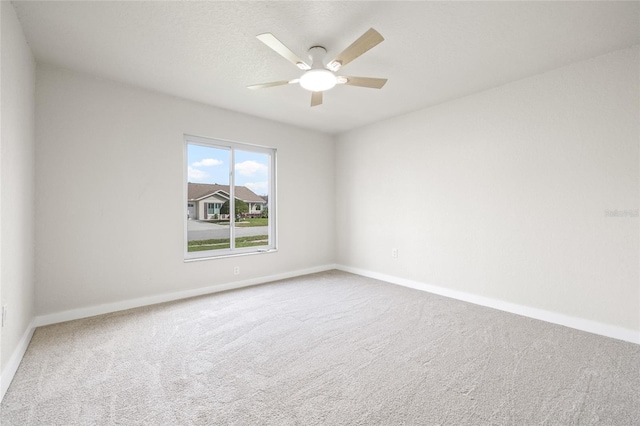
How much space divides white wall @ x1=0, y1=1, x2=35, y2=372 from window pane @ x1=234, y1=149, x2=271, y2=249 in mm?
2095

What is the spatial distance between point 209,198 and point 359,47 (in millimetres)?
2795

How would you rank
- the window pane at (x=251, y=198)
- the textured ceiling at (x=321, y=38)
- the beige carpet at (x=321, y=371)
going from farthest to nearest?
the window pane at (x=251, y=198) → the textured ceiling at (x=321, y=38) → the beige carpet at (x=321, y=371)

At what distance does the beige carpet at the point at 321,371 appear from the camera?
1.50m

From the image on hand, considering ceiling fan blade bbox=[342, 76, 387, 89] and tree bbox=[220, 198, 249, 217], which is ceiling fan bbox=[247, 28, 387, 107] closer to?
ceiling fan blade bbox=[342, 76, 387, 89]

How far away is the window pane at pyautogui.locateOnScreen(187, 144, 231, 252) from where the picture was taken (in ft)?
11.9

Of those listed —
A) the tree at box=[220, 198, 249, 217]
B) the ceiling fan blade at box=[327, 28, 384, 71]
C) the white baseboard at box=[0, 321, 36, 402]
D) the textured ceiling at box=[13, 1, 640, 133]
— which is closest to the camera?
the white baseboard at box=[0, 321, 36, 402]

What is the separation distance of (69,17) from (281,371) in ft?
9.72

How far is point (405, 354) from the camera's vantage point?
6.95ft

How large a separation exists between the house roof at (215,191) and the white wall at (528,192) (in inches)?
79.8

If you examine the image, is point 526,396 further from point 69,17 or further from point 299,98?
point 69,17

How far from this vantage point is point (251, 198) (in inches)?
166

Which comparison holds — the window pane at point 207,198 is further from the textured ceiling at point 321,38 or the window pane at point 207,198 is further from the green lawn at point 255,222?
the textured ceiling at point 321,38

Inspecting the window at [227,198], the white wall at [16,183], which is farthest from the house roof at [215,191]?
the white wall at [16,183]

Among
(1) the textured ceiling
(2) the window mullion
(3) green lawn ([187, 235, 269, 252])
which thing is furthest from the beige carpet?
(1) the textured ceiling
